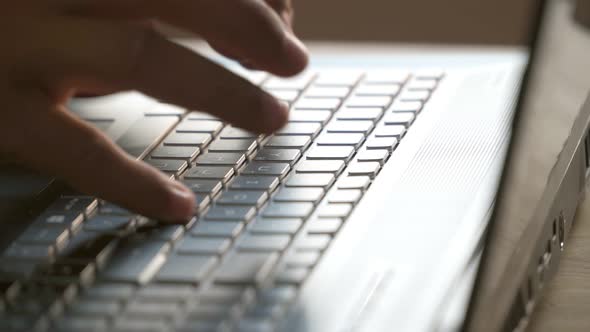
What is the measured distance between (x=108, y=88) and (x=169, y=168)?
0.06m

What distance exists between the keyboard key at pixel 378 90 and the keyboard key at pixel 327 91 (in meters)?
0.01

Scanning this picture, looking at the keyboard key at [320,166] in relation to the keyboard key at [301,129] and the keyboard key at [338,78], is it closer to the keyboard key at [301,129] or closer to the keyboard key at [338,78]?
the keyboard key at [301,129]

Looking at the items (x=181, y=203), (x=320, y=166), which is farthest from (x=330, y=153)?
(x=181, y=203)

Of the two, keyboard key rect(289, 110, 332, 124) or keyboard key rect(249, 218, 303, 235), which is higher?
keyboard key rect(249, 218, 303, 235)

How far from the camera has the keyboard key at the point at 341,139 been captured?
25.3 inches

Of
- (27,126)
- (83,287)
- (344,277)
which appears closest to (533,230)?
(344,277)

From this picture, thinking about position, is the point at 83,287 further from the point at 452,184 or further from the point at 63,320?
the point at 452,184

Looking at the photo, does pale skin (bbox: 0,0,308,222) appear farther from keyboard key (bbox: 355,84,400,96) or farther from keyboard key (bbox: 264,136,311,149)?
keyboard key (bbox: 355,84,400,96)

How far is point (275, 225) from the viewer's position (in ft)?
1.70

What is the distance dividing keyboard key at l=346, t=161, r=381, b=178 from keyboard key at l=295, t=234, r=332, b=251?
9 centimetres

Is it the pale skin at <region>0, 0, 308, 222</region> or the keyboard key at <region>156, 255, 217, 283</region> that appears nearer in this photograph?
the keyboard key at <region>156, 255, 217, 283</region>

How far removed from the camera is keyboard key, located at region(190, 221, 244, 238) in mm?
512

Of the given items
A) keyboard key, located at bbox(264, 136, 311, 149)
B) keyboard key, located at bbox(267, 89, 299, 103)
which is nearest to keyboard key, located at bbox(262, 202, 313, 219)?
keyboard key, located at bbox(264, 136, 311, 149)

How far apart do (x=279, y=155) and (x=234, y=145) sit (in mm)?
37
